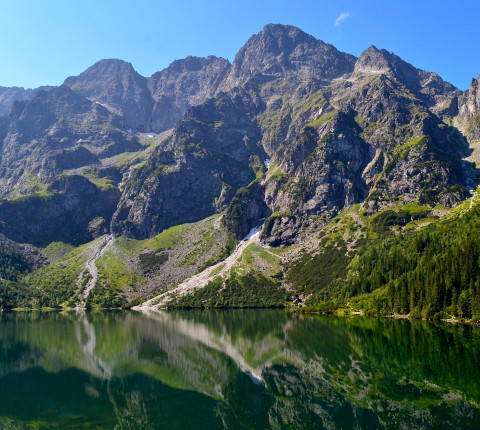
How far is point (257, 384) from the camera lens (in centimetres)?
4869

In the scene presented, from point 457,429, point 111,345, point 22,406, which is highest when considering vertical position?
point 457,429

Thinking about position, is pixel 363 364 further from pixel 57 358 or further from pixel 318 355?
pixel 57 358

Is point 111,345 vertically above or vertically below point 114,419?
below

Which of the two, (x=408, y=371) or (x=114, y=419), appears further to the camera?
(x=408, y=371)

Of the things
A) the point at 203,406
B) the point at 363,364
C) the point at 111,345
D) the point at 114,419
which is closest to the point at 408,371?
the point at 363,364

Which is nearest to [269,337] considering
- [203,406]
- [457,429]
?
[203,406]

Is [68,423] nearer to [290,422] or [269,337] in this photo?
[290,422]

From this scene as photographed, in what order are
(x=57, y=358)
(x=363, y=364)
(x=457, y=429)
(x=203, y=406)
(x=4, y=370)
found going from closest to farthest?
(x=457, y=429), (x=203, y=406), (x=363, y=364), (x=4, y=370), (x=57, y=358)

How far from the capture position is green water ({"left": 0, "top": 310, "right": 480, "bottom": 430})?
109 feet

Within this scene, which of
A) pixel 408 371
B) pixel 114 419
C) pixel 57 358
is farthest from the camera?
pixel 57 358

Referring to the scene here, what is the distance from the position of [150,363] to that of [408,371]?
40.3 m

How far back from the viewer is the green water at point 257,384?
33219 mm

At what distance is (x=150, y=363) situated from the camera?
63.8 m

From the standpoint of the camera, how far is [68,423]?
33.9 metres
